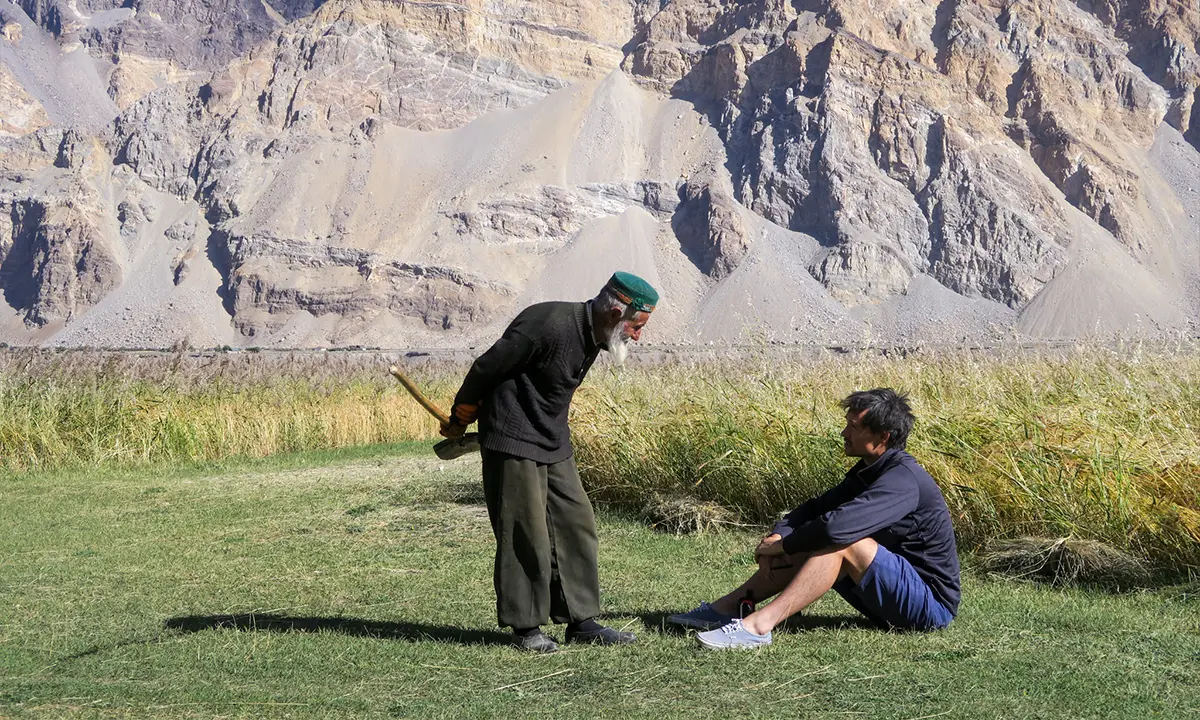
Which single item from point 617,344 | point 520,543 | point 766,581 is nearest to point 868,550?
point 766,581

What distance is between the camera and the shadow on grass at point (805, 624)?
204 inches

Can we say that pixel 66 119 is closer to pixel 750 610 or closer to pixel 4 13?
pixel 4 13

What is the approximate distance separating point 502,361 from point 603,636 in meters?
1.36

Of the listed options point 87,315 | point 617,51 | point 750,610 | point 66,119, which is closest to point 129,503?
point 750,610

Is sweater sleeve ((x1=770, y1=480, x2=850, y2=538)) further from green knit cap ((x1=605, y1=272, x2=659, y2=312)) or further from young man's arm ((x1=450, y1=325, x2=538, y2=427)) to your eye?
young man's arm ((x1=450, y1=325, x2=538, y2=427))

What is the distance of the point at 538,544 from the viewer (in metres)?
4.88

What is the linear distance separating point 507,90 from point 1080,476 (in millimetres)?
135923

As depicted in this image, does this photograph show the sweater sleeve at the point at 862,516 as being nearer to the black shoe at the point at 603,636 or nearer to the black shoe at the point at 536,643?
the black shoe at the point at 603,636

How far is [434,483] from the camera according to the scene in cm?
1165

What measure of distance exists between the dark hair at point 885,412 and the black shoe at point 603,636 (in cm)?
147

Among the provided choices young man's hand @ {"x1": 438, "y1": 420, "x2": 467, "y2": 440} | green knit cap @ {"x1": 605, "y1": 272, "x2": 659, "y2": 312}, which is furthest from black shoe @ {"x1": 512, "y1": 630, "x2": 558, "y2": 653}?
green knit cap @ {"x1": 605, "y1": 272, "x2": 659, "y2": 312}

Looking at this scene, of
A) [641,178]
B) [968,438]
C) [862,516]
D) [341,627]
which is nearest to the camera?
[862,516]

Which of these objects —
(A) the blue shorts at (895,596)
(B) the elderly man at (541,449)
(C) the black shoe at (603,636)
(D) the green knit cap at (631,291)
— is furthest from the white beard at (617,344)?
(A) the blue shorts at (895,596)

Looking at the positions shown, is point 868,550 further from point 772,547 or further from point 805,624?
point 805,624
